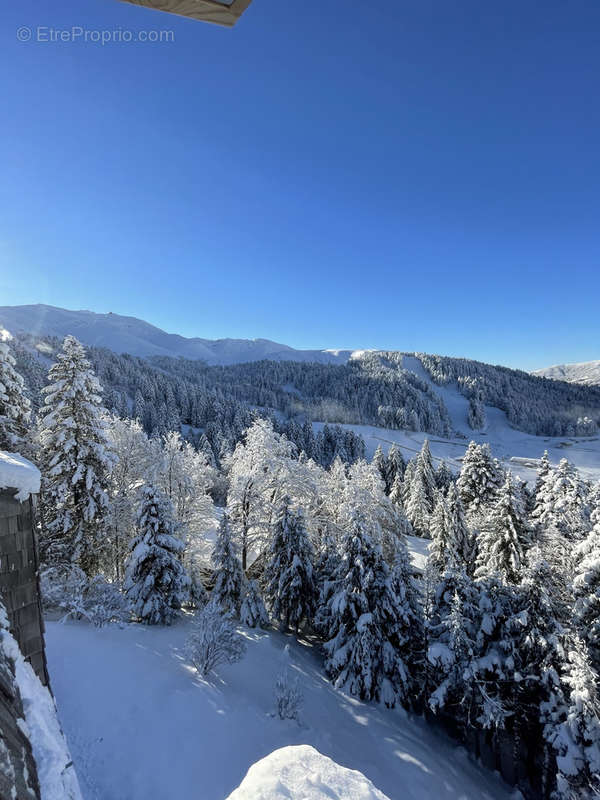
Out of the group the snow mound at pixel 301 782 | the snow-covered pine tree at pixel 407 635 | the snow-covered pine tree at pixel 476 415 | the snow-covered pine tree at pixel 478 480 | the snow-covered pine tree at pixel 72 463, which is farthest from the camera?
the snow-covered pine tree at pixel 476 415

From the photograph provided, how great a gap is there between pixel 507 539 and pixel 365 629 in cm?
881

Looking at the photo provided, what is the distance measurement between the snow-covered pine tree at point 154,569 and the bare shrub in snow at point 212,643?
10.4 feet

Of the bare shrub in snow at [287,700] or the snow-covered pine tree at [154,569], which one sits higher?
the snow-covered pine tree at [154,569]

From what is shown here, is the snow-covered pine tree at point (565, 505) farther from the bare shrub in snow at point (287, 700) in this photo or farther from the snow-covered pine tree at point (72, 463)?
the snow-covered pine tree at point (72, 463)

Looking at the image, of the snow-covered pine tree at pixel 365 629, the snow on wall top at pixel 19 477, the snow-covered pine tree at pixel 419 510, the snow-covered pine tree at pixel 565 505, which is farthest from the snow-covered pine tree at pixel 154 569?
the snow-covered pine tree at pixel 419 510

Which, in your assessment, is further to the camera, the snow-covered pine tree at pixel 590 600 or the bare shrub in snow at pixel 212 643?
the snow-covered pine tree at pixel 590 600

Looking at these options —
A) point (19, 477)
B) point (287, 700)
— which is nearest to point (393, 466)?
point (287, 700)

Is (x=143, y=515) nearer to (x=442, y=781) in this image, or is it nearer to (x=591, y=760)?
(x=442, y=781)

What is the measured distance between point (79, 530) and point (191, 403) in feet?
294

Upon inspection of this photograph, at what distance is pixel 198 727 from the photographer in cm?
1103

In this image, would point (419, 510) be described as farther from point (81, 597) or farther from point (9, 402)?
point (9, 402)

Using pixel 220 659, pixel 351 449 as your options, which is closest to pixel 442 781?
pixel 220 659

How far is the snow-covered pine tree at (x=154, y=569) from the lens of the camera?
1680 cm

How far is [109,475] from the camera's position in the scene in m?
18.2
